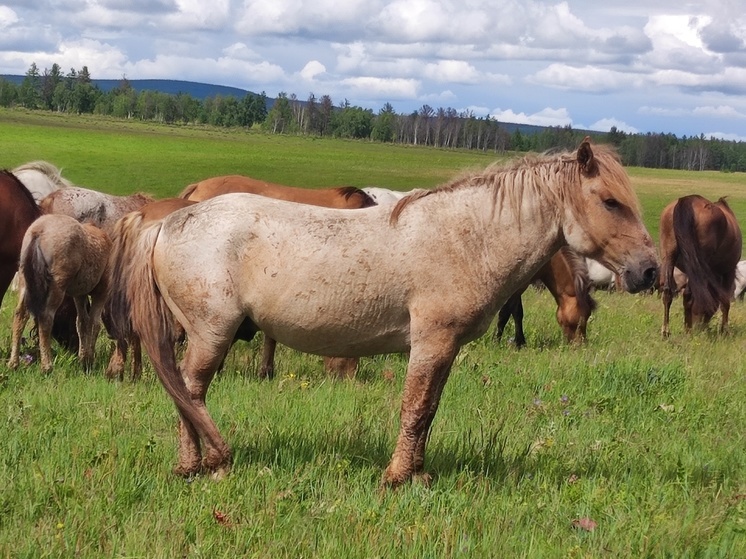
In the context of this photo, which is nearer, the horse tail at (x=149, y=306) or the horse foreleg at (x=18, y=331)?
the horse tail at (x=149, y=306)

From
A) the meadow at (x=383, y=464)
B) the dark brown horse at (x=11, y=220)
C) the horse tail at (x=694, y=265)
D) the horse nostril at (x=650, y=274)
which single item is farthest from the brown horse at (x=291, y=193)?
the horse nostril at (x=650, y=274)

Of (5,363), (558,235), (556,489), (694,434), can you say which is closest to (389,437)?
(556,489)

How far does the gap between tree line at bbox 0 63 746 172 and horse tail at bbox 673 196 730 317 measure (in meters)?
131

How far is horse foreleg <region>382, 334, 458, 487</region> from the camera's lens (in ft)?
15.2

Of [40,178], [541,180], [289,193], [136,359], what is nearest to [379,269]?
[541,180]

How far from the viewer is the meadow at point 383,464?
158 inches

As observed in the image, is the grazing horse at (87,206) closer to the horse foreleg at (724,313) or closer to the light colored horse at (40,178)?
the light colored horse at (40,178)

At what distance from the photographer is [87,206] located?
11609 millimetres

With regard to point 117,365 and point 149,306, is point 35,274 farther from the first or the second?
point 149,306

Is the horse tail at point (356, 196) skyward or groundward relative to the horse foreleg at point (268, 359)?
skyward

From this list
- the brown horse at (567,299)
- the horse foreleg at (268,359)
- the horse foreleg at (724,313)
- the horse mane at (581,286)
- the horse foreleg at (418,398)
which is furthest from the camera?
the horse foreleg at (724,313)

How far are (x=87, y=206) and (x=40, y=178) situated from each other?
105 inches

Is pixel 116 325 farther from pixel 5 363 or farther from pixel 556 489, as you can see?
pixel 5 363

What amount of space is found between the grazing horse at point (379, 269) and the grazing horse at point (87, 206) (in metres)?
7.08
